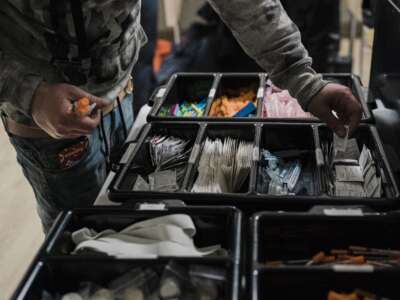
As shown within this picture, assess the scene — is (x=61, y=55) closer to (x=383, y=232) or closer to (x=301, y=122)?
(x=301, y=122)

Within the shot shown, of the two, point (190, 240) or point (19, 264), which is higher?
point (19, 264)

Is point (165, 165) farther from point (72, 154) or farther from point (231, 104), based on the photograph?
point (231, 104)

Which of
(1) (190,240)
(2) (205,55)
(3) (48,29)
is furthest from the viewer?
(2) (205,55)

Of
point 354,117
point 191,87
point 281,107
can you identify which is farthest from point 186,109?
point 354,117

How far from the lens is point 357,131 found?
1.10 metres

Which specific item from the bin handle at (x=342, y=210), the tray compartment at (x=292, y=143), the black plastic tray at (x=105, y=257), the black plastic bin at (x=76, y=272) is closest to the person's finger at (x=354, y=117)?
the tray compartment at (x=292, y=143)

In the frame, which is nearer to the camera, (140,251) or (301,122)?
(140,251)

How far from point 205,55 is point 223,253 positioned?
2.08 m

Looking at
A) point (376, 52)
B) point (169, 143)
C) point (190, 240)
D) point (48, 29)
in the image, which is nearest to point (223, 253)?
point (190, 240)

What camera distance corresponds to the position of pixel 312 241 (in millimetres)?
833

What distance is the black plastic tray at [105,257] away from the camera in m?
0.74

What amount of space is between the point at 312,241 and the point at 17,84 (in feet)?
1.98

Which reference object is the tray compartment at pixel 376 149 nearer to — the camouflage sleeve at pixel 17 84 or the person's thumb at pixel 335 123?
the person's thumb at pixel 335 123

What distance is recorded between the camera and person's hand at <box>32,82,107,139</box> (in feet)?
2.73
